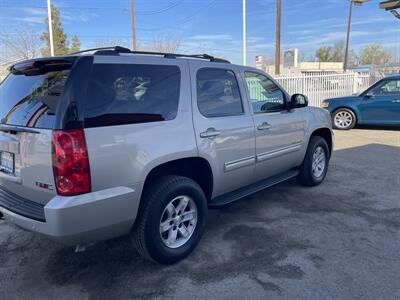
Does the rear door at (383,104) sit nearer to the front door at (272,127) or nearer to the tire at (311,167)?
the tire at (311,167)

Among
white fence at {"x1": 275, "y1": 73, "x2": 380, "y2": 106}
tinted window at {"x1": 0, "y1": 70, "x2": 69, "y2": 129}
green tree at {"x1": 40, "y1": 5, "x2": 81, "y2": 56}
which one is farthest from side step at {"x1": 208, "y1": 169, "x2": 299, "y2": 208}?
green tree at {"x1": 40, "y1": 5, "x2": 81, "y2": 56}

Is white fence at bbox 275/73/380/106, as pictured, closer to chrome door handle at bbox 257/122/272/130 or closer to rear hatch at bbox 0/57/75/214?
chrome door handle at bbox 257/122/272/130

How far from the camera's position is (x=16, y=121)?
2910 millimetres

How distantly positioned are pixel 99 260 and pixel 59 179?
124 cm

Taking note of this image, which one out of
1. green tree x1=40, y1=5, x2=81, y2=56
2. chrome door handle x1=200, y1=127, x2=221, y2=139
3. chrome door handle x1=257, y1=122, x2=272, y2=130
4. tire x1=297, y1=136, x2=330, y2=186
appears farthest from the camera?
green tree x1=40, y1=5, x2=81, y2=56

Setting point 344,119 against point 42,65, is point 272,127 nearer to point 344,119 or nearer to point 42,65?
point 42,65

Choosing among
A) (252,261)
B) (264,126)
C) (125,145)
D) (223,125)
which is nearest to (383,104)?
(264,126)

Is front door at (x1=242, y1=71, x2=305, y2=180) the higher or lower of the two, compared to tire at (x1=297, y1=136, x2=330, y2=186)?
higher

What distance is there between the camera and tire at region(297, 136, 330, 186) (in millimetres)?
5344

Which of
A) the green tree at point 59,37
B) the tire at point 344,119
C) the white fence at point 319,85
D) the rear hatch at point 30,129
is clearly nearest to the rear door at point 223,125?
the rear hatch at point 30,129

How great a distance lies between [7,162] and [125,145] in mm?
1116

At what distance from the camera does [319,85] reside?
1606 cm

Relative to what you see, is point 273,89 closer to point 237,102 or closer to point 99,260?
point 237,102

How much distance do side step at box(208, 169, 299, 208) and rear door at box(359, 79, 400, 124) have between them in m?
7.10
